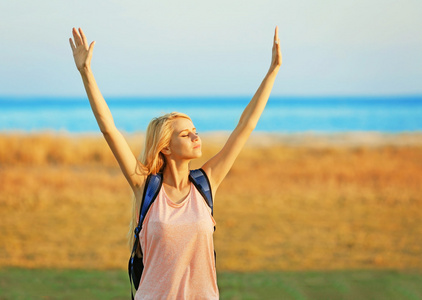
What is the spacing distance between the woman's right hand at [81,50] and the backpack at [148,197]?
619mm

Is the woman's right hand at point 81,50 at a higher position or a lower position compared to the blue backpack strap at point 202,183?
higher

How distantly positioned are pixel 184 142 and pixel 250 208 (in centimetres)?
909

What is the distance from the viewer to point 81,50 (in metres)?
3.15

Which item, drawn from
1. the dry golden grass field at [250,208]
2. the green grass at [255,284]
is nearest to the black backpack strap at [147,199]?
the green grass at [255,284]

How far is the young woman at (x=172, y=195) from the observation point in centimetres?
294

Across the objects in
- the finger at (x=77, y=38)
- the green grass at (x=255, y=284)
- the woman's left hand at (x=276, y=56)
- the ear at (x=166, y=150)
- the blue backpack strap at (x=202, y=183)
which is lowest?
the green grass at (x=255, y=284)

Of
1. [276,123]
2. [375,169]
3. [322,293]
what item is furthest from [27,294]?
[276,123]

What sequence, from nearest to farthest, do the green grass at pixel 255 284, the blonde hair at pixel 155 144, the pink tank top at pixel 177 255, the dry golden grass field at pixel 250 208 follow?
the pink tank top at pixel 177 255
the blonde hair at pixel 155 144
the green grass at pixel 255 284
the dry golden grass field at pixel 250 208

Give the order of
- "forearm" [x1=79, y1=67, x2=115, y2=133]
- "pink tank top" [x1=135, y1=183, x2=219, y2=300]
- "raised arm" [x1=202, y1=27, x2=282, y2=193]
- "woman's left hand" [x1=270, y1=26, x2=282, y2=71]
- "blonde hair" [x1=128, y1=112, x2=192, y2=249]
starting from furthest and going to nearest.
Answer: "woman's left hand" [x1=270, y1=26, x2=282, y2=71]
"raised arm" [x1=202, y1=27, x2=282, y2=193]
"blonde hair" [x1=128, y1=112, x2=192, y2=249]
"forearm" [x1=79, y1=67, x2=115, y2=133]
"pink tank top" [x1=135, y1=183, x2=219, y2=300]

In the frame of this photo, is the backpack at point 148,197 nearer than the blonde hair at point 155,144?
Yes

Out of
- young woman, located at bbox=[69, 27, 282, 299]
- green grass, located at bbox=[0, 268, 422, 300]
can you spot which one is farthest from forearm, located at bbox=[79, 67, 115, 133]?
green grass, located at bbox=[0, 268, 422, 300]

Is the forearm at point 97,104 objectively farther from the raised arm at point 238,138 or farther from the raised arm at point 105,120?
the raised arm at point 238,138

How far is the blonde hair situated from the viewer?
3160 mm

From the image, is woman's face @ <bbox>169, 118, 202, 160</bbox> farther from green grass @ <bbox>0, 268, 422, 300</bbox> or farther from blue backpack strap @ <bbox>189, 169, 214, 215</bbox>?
green grass @ <bbox>0, 268, 422, 300</bbox>
